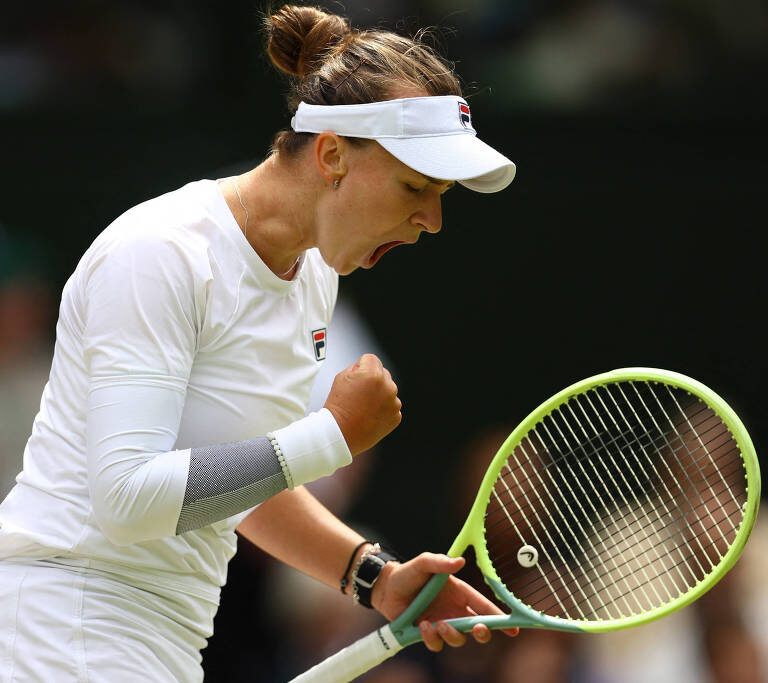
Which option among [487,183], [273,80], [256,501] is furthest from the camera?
[273,80]

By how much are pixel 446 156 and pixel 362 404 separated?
325 mm

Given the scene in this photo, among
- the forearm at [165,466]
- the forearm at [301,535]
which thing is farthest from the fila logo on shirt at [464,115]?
the forearm at [301,535]

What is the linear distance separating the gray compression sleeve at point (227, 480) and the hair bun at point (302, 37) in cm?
54

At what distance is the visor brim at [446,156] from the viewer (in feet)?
4.50

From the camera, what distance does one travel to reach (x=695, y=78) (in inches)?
109

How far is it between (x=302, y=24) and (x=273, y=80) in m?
1.28

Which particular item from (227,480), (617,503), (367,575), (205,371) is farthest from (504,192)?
(227,480)

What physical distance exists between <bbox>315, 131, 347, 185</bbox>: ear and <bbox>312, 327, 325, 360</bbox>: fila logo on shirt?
228 millimetres

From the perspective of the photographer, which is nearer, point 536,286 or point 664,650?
point 664,650

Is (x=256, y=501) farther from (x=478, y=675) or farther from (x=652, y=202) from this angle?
(x=652, y=202)

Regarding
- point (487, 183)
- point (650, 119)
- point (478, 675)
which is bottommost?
point (478, 675)

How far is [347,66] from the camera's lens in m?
1.46

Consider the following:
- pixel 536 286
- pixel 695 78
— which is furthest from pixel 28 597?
pixel 695 78

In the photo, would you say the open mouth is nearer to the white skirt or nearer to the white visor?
the white visor
